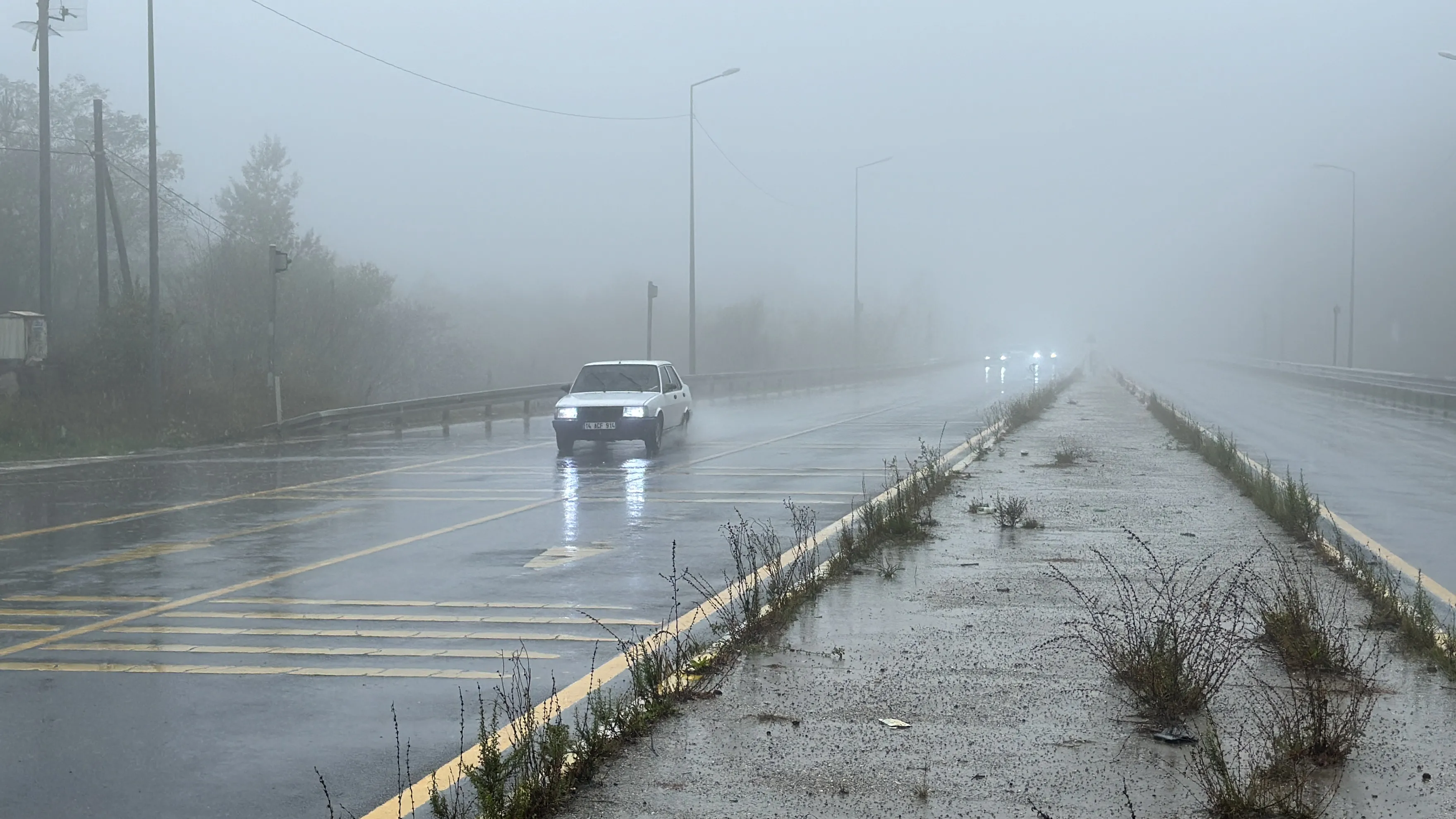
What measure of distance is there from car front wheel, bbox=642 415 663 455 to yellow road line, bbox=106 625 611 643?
55.6 ft

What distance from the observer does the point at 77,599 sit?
10.5 metres

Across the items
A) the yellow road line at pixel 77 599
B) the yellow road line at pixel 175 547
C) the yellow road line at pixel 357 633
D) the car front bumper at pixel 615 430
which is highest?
the car front bumper at pixel 615 430

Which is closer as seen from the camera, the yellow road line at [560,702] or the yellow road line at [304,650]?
the yellow road line at [560,702]

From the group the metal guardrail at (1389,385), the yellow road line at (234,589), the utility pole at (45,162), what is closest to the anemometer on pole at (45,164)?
the utility pole at (45,162)

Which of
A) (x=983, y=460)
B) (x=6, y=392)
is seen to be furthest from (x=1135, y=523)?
(x=6, y=392)

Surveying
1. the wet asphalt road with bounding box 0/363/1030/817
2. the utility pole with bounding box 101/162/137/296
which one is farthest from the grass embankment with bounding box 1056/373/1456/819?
the utility pole with bounding box 101/162/137/296

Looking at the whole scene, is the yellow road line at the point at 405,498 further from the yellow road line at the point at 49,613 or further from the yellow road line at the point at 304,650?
the yellow road line at the point at 304,650

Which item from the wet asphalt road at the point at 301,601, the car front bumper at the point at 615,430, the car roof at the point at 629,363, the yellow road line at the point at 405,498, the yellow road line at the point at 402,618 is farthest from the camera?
the car roof at the point at 629,363

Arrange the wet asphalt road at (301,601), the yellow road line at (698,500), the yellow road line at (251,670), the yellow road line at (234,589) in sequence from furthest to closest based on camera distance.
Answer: the yellow road line at (698,500) < the yellow road line at (234,589) < the yellow road line at (251,670) < the wet asphalt road at (301,601)

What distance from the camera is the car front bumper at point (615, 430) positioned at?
85.3 feet

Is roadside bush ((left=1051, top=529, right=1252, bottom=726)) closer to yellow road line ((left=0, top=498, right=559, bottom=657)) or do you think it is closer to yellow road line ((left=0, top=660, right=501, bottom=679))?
yellow road line ((left=0, top=660, right=501, bottom=679))

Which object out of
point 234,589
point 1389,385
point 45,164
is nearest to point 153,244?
point 45,164

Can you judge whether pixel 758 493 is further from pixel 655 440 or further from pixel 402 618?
pixel 402 618

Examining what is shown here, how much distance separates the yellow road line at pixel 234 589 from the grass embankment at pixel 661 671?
288 centimetres
